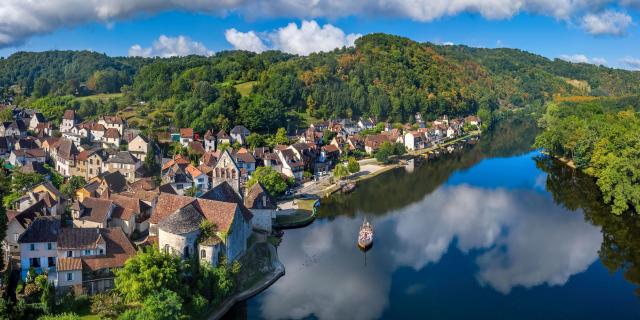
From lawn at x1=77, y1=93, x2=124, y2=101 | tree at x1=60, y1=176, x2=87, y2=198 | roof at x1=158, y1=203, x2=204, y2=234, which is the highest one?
lawn at x1=77, y1=93, x2=124, y2=101

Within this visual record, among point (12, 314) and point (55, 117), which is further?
point (55, 117)

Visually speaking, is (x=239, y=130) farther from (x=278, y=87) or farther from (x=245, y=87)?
(x=245, y=87)

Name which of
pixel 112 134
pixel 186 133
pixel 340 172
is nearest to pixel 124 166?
pixel 112 134

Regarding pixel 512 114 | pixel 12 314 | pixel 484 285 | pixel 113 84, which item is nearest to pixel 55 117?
pixel 113 84

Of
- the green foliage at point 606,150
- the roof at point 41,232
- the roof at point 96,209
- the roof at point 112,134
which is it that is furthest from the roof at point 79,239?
the green foliage at point 606,150

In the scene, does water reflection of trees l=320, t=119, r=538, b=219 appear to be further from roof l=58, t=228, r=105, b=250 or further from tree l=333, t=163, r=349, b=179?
roof l=58, t=228, r=105, b=250

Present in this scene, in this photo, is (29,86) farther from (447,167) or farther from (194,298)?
(194,298)

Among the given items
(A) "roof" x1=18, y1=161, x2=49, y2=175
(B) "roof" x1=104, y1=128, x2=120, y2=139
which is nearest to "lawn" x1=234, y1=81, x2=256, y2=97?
(B) "roof" x1=104, y1=128, x2=120, y2=139
